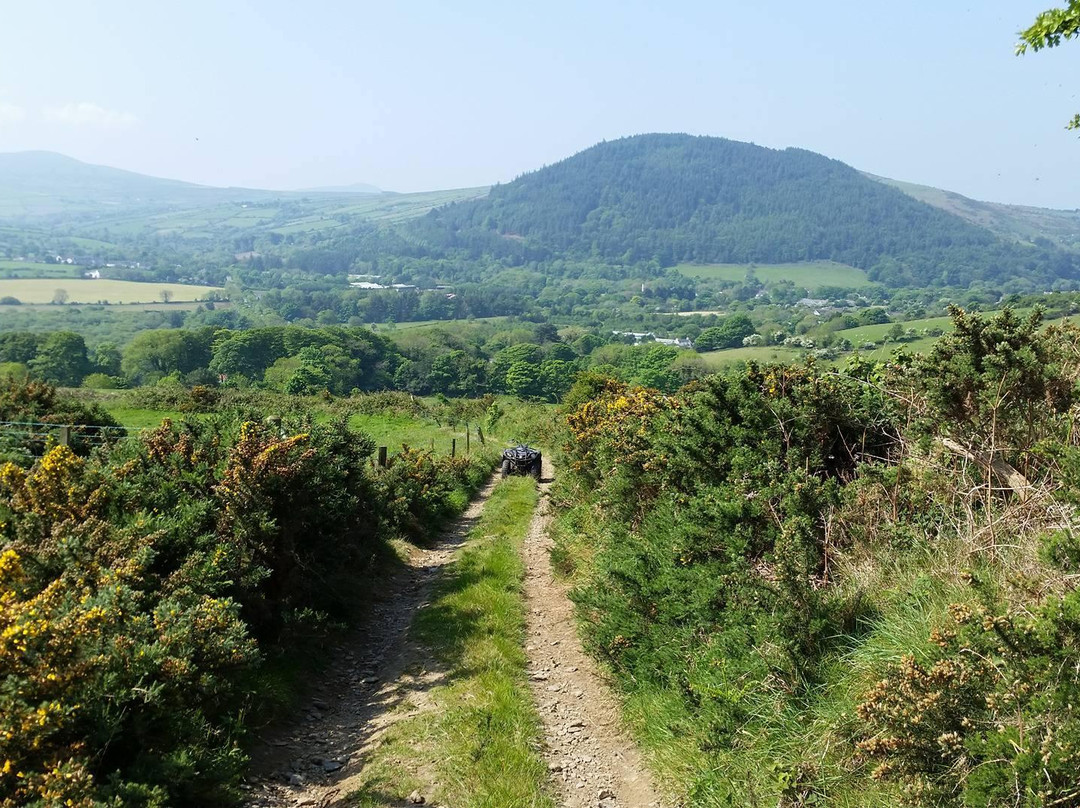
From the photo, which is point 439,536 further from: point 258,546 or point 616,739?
point 616,739

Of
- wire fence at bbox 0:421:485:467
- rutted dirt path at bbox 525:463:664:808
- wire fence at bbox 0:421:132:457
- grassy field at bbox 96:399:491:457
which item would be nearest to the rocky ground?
rutted dirt path at bbox 525:463:664:808

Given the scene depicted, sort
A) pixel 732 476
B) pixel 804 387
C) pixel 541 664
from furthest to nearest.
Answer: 1. pixel 541 664
2. pixel 804 387
3. pixel 732 476

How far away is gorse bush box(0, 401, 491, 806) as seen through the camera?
4.45 metres

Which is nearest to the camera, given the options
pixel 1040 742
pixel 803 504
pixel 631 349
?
pixel 1040 742

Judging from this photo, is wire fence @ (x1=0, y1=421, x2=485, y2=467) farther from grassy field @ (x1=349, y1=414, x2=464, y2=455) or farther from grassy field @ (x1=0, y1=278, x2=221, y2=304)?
grassy field @ (x1=0, y1=278, x2=221, y2=304)

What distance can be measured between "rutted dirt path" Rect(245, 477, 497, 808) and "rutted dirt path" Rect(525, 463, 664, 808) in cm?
136

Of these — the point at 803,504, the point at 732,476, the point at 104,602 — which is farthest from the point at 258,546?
the point at 803,504

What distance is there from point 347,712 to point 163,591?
2.42 meters

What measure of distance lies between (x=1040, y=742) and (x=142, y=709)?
547cm

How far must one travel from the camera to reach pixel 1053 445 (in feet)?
17.1

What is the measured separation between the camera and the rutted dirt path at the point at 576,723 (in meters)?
5.92

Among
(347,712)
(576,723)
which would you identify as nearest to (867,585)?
(576,723)

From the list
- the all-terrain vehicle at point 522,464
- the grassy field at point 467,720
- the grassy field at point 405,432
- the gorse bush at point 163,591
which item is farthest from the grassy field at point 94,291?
the grassy field at point 467,720

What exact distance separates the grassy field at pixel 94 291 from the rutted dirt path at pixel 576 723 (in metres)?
181
